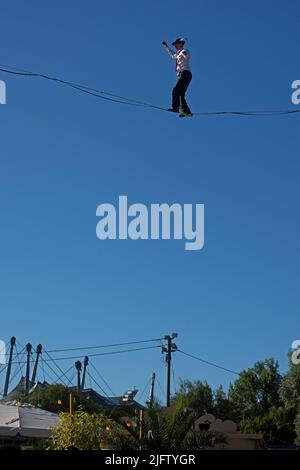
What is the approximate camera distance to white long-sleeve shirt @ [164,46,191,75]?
1603cm

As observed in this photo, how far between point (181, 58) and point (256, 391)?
47152mm

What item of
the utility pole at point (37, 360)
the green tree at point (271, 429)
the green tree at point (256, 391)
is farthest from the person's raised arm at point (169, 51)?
the utility pole at point (37, 360)

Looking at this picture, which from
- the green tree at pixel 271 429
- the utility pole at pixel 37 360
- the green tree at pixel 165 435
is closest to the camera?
the green tree at pixel 165 435

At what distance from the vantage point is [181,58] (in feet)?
52.7

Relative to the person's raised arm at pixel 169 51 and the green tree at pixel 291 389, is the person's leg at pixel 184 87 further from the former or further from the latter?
the green tree at pixel 291 389

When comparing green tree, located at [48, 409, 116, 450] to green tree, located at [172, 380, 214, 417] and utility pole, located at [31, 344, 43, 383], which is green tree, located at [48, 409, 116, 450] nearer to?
green tree, located at [172, 380, 214, 417]

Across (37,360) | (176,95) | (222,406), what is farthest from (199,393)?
(176,95)

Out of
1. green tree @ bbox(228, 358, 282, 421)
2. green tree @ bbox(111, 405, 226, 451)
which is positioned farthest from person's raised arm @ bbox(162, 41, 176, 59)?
green tree @ bbox(228, 358, 282, 421)

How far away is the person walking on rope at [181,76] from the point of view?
16.0 m

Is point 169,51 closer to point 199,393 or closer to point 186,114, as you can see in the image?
point 186,114
